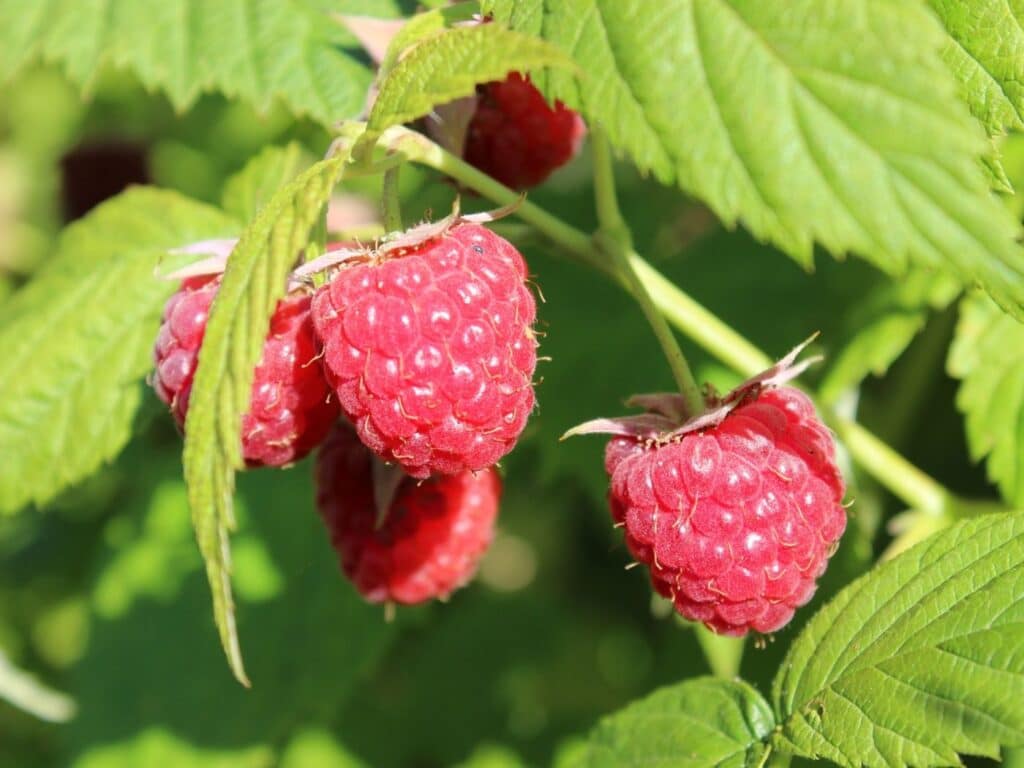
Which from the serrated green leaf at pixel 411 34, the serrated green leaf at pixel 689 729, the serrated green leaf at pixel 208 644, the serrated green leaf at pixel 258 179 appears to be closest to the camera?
the serrated green leaf at pixel 411 34

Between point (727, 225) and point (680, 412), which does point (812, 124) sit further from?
point (680, 412)

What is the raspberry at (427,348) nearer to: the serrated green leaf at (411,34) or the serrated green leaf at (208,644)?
the serrated green leaf at (411,34)

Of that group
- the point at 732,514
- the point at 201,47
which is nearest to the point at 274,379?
the point at 732,514

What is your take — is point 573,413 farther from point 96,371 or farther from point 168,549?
point 168,549

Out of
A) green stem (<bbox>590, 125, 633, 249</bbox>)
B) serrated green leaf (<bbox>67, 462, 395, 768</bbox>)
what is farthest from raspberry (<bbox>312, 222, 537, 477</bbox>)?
serrated green leaf (<bbox>67, 462, 395, 768</bbox>)

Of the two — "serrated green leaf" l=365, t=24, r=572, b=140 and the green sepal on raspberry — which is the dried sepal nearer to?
the green sepal on raspberry

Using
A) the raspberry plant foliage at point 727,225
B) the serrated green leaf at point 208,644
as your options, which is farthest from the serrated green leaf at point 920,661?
the serrated green leaf at point 208,644
